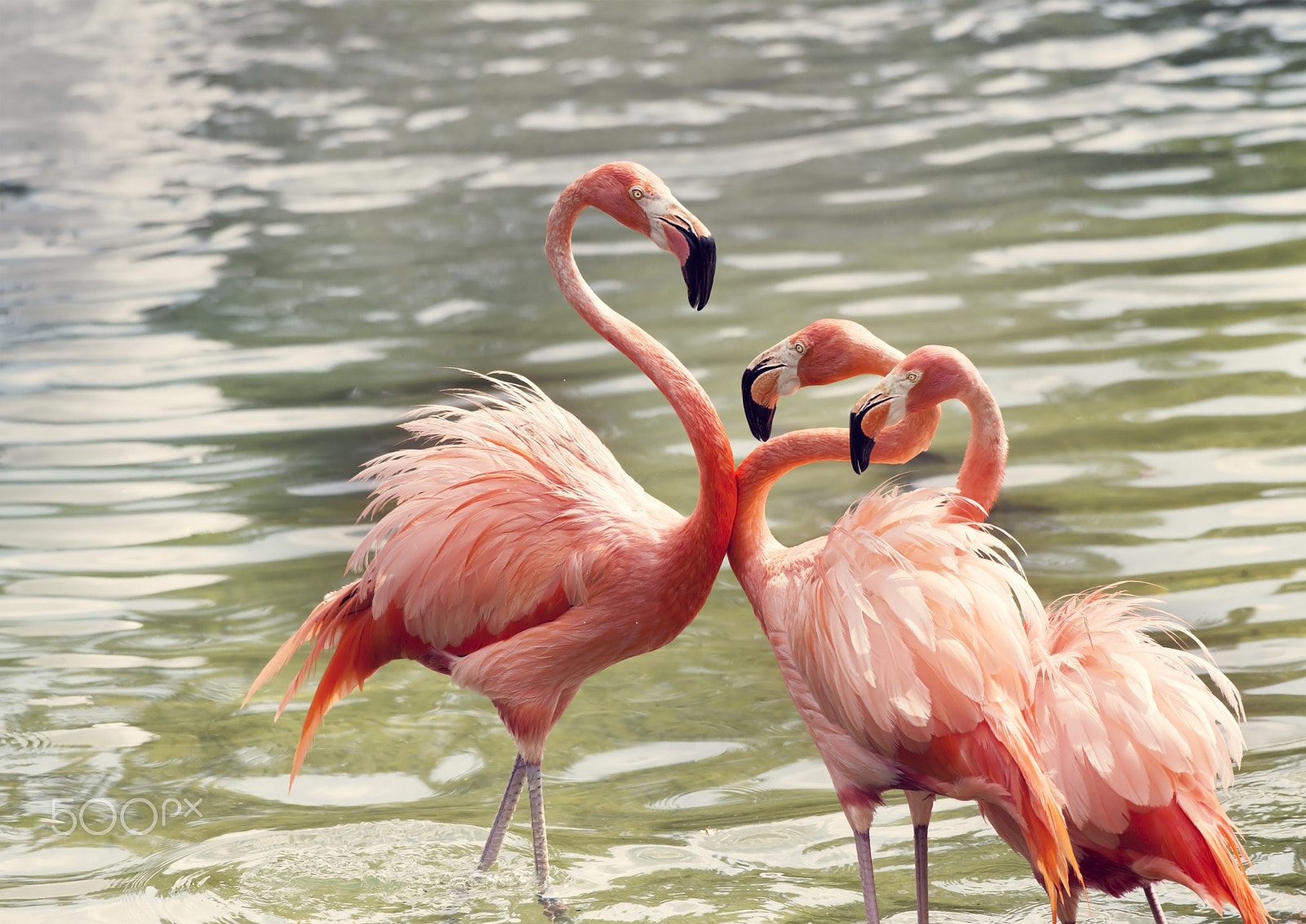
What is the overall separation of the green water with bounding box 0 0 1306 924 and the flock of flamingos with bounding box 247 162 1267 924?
0.50m

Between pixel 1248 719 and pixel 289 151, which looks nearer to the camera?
pixel 1248 719

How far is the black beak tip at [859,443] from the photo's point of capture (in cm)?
353

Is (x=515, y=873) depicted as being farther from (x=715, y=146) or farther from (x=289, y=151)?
(x=289, y=151)

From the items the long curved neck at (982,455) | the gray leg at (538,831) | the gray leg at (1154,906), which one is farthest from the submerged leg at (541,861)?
the gray leg at (1154,906)

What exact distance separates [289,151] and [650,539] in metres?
9.18

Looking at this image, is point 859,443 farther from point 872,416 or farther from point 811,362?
point 811,362

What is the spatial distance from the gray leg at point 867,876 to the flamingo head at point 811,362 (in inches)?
39.0

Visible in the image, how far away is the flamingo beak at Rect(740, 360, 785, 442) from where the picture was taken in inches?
148

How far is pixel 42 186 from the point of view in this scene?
11391mm

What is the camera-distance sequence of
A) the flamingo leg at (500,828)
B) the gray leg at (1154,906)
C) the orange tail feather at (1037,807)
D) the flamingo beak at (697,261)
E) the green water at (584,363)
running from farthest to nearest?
the green water at (584,363) < the flamingo leg at (500,828) < the flamingo beak at (697,261) < the gray leg at (1154,906) < the orange tail feather at (1037,807)

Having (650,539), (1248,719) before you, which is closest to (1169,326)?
(1248,719)

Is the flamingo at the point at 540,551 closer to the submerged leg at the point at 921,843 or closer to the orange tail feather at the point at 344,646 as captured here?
the orange tail feather at the point at 344,646

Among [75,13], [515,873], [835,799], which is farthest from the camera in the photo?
[75,13]

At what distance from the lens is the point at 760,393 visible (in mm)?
3799
